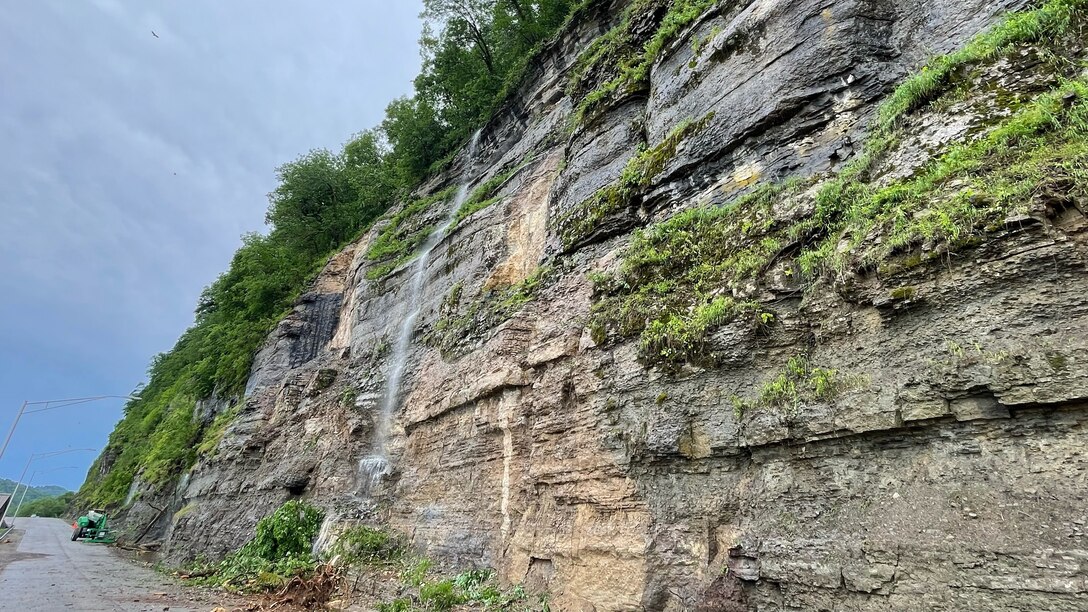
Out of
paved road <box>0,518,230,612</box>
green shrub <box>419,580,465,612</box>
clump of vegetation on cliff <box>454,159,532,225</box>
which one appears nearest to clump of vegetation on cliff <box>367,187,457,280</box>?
clump of vegetation on cliff <box>454,159,532,225</box>

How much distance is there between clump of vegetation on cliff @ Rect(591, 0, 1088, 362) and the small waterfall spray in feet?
26.0

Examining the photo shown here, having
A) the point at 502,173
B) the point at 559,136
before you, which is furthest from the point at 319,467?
the point at 559,136

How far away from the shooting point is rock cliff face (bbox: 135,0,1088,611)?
13.8ft

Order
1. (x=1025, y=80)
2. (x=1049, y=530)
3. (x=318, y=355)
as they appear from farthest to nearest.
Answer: (x=318, y=355)
(x=1025, y=80)
(x=1049, y=530)

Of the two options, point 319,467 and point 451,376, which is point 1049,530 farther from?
point 319,467

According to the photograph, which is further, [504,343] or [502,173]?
[502,173]

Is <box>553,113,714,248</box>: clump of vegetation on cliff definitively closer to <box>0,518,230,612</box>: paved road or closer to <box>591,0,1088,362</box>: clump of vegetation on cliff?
<box>591,0,1088,362</box>: clump of vegetation on cliff

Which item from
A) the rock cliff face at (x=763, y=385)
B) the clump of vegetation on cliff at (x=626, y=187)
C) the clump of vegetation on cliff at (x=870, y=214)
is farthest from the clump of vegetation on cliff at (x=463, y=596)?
the clump of vegetation on cliff at (x=626, y=187)

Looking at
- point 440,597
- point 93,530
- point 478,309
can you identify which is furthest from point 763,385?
point 93,530

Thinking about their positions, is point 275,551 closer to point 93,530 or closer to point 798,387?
point 798,387

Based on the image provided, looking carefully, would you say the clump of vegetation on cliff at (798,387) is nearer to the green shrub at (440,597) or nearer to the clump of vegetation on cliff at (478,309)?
the clump of vegetation on cliff at (478,309)

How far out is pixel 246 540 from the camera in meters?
16.3

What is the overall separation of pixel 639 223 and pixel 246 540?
15.1m

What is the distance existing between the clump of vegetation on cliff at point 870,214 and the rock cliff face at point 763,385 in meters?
0.16
